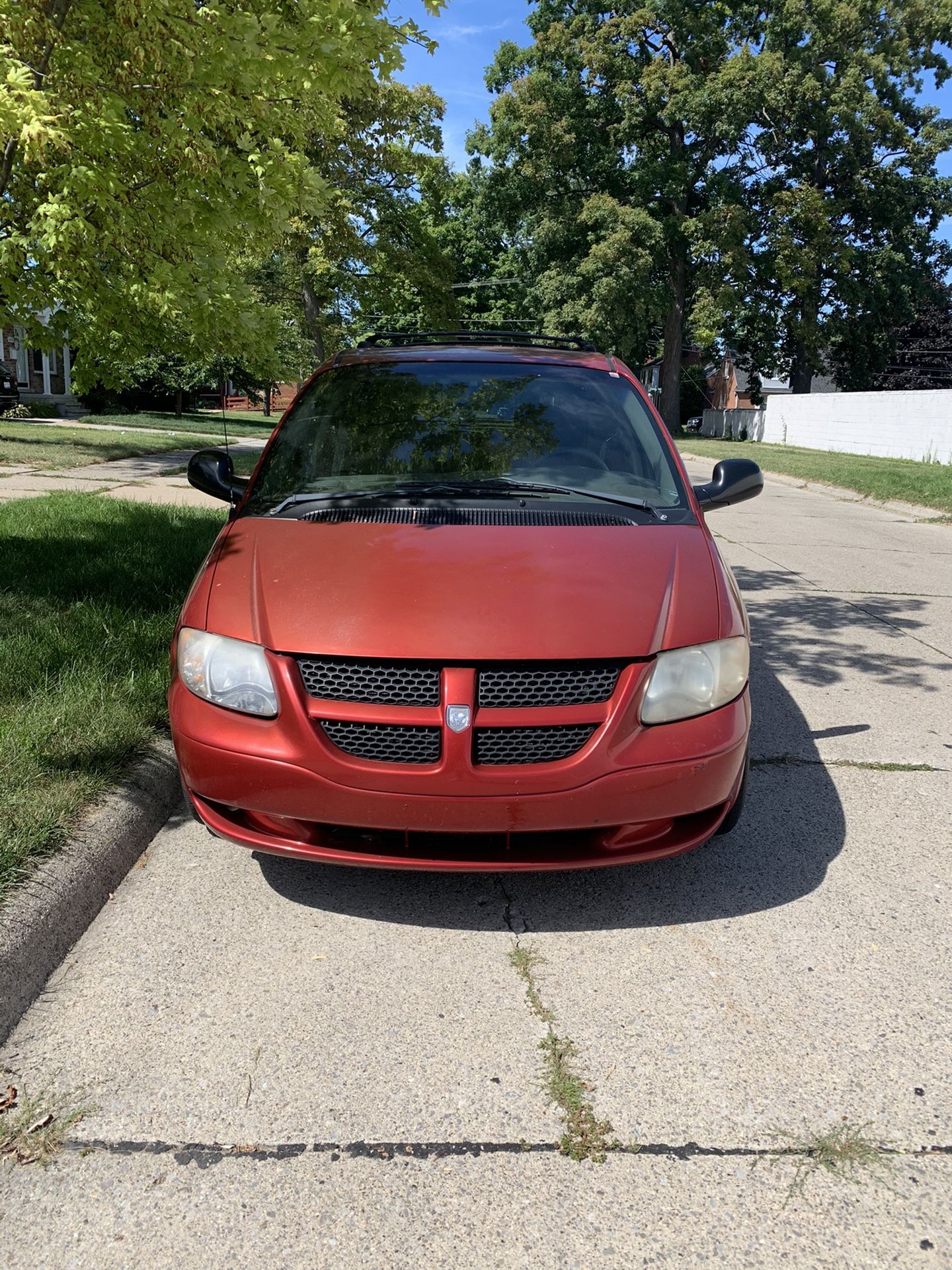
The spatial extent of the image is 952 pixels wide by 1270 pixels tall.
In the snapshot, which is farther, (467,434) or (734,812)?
(467,434)

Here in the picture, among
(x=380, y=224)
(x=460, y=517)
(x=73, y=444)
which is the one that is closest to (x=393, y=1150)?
(x=460, y=517)

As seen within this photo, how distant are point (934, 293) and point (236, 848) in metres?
49.9

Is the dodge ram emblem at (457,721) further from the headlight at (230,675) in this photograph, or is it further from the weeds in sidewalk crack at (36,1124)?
the weeds in sidewalk crack at (36,1124)

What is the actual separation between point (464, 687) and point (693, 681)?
2.23ft

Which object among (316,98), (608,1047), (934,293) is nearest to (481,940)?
(608,1047)

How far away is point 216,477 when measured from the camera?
4105 millimetres

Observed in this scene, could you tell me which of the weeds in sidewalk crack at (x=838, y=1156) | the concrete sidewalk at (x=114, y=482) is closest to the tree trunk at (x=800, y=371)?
the concrete sidewalk at (x=114, y=482)

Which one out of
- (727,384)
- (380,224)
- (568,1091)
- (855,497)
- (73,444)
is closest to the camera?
(568,1091)

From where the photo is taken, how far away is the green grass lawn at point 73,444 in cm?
1366

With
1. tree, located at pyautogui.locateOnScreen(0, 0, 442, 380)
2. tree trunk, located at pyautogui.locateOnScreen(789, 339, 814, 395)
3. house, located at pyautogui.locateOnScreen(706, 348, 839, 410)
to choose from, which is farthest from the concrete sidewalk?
house, located at pyautogui.locateOnScreen(706, 348, 839, 410)

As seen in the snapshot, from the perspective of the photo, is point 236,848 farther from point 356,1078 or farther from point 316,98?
point 316,98

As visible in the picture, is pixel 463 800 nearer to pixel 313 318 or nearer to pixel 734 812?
pixel 734 812

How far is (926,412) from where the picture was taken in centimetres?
2461

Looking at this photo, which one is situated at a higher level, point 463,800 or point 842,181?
point 842,181
